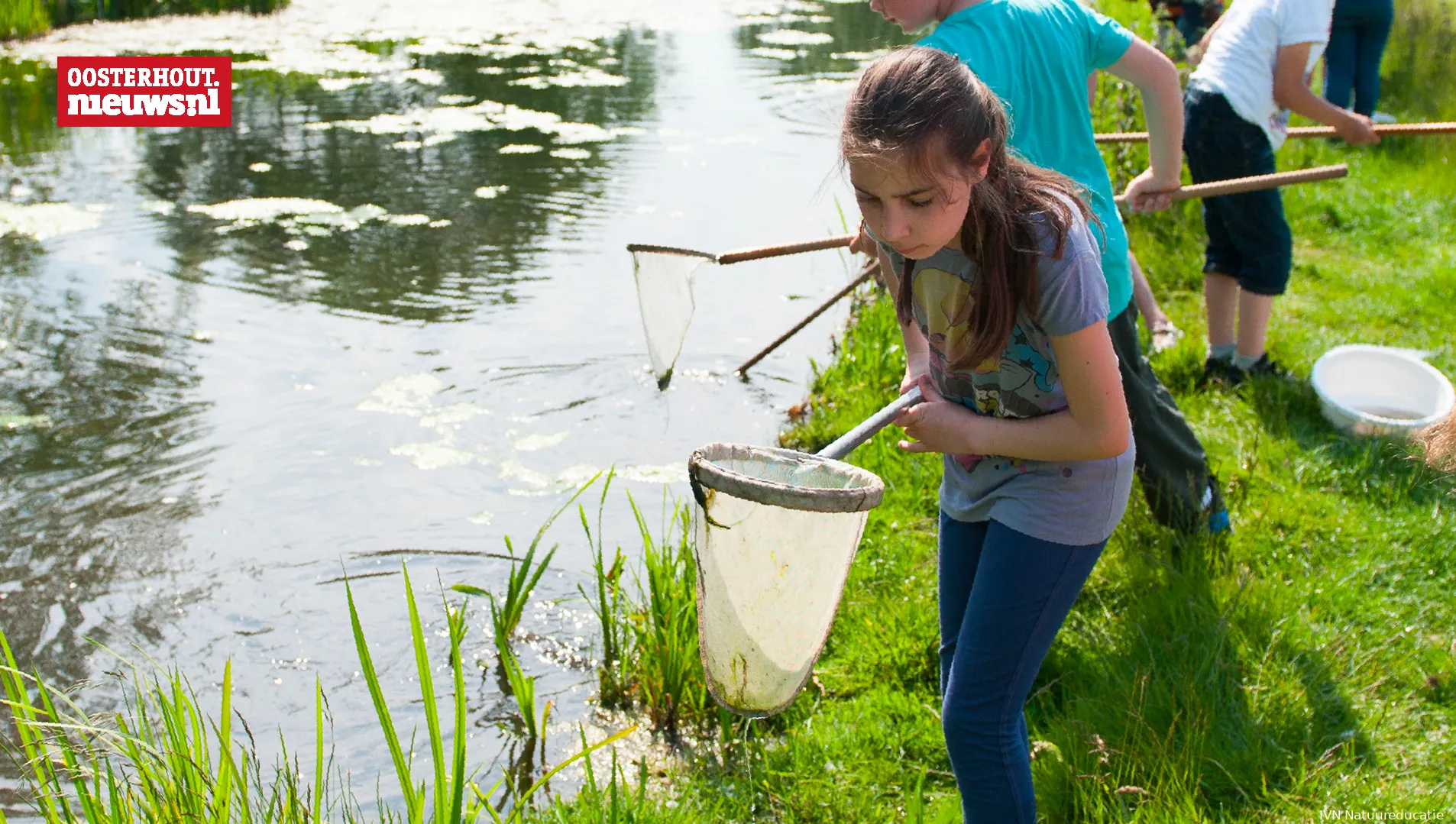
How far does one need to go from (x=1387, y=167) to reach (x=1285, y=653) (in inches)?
193

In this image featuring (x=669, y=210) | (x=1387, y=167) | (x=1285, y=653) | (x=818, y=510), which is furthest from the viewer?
(x=669, y=210)

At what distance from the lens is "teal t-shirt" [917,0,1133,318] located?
2.55m

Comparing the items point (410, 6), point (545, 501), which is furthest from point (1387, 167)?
point (410, 6)

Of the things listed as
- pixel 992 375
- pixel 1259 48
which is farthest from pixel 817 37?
pixel 992 375

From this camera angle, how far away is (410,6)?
1562cm

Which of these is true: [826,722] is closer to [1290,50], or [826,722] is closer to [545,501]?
[545,501]

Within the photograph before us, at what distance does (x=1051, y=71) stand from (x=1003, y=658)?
132 cm

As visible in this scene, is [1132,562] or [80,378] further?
[80,378]

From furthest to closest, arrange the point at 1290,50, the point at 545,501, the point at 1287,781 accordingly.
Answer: the point at 545,501 < the point at 1290,50 < the point at 1287,781

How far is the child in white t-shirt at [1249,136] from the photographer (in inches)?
161

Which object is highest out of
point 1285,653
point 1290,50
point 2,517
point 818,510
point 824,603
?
point 1290,50

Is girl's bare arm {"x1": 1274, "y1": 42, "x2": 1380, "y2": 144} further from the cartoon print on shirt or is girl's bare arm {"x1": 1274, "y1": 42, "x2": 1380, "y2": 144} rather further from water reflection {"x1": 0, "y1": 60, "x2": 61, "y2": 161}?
water reflection {"x1": 0, "y1": 60, "x2": 61, "y2": 161}

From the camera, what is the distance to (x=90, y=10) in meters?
13.2

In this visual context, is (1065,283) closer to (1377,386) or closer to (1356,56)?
(1377,386)
